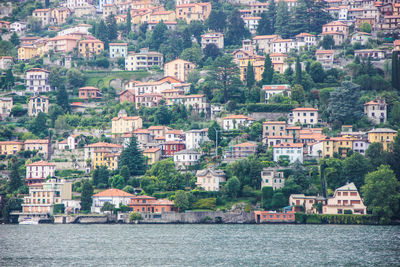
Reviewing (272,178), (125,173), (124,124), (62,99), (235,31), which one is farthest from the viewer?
(235,31)

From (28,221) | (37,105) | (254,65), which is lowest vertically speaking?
(28,221)

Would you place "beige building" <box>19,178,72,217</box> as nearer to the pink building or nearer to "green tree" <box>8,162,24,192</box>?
"green tree" <box>8,162,24,192</box>

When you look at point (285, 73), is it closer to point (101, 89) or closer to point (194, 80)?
point (194, 80)

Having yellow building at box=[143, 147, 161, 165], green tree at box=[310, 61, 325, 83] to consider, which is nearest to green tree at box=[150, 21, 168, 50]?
green tree at box=[310, 61, 325, 83]

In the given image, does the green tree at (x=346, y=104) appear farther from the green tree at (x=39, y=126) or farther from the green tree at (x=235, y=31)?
the green tree at (x=39, y=126)

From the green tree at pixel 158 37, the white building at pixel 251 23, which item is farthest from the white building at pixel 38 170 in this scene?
the white building at pixel 251 23

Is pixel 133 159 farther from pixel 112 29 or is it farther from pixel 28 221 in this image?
pixel 112 29

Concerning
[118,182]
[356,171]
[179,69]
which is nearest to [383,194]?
[356,171]
